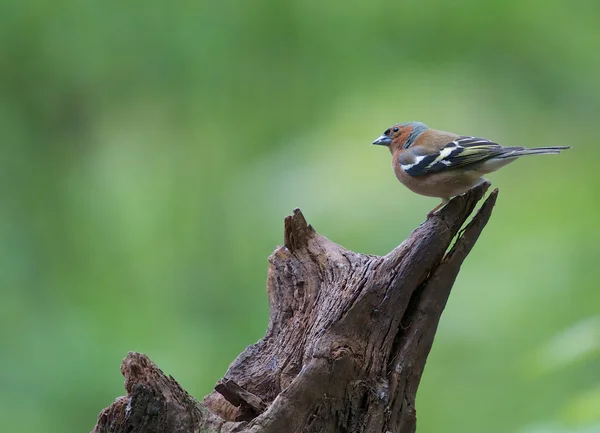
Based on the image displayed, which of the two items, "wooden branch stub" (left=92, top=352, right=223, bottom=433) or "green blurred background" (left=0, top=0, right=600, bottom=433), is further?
"green blurred background" (left=0, top=0, right=600, bottom=433)

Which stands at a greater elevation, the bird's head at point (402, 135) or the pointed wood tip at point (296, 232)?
the bird's head at point (402, 135)

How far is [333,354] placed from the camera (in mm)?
2254

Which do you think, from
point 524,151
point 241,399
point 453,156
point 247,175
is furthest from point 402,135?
point 247,175

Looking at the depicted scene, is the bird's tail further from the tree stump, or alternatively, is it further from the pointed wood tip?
the pointed wood tip

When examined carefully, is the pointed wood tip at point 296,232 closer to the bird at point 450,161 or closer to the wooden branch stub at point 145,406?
the bird at point 450,161

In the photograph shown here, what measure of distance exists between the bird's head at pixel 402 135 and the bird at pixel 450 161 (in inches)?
8.8

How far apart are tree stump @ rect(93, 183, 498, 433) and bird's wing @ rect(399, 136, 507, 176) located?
405 millimetres

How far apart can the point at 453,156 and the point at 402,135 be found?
75 cm

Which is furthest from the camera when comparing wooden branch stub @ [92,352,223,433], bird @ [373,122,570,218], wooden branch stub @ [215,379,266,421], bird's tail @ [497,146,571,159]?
bird @ [373,122,570,218]

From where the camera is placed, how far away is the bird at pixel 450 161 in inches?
124

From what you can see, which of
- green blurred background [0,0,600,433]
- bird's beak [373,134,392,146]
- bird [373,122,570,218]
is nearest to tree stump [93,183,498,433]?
bird [373,122,570,218]

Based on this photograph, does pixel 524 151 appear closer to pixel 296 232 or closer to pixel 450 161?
pixel 450 161

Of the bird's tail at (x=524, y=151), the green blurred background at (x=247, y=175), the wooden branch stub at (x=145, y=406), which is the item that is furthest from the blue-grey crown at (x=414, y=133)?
the wooden branch stub at (x=145, y=406)

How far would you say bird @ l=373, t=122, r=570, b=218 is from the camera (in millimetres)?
3158
